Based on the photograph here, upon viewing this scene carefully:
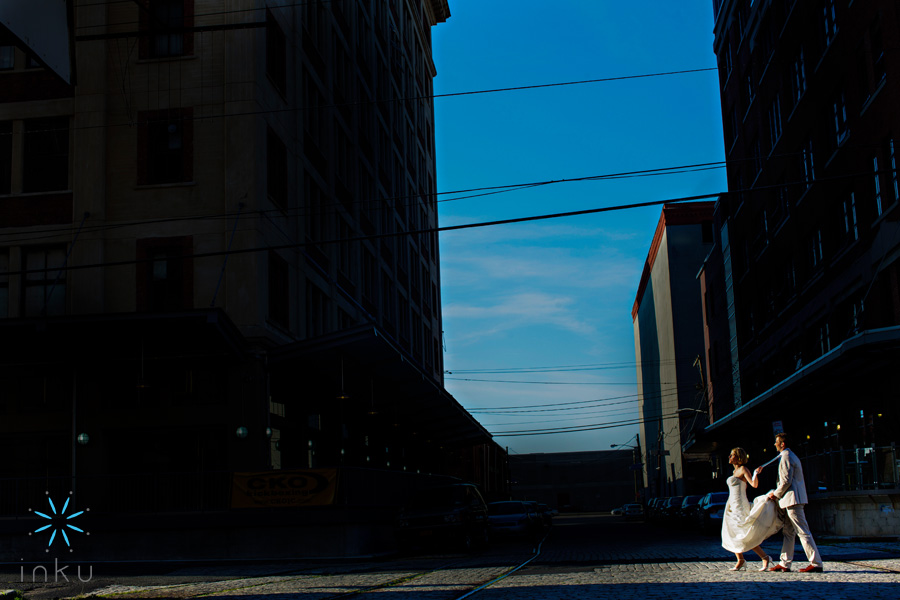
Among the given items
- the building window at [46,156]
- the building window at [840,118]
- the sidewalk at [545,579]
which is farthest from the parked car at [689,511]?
the building window at [46,156]

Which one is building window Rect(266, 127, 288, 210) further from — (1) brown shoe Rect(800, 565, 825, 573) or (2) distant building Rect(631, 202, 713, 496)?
(2) distant building Rect(631, 202, 713, 496)

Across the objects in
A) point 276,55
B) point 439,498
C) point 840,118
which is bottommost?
point 439,498

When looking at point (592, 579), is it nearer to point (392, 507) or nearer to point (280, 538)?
point (280, 538)

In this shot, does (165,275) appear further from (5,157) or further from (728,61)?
(728,61)

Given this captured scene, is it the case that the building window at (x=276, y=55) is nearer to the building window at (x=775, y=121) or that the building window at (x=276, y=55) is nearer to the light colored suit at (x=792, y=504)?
the building window at (x=775, y=121)

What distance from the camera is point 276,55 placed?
31344mm

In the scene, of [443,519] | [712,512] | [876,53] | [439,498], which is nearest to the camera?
[443,519]

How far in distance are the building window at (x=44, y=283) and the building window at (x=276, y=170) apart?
6.10 m

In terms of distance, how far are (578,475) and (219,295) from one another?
106182 mm

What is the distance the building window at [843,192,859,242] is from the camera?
1206 inches

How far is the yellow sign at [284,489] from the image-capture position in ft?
78.6

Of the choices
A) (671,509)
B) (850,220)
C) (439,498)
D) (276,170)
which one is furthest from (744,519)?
(671,509)

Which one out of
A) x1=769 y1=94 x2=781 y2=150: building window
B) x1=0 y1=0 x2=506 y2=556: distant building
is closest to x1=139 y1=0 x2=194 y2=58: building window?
x1=0 y1=0 x2=506 y2=556: distant building

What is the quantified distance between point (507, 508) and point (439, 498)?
31.1ft
